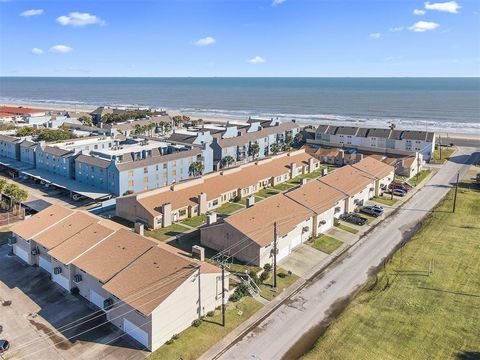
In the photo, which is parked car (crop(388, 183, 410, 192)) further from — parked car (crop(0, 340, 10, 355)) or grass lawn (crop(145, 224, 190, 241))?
parked car (crop(0, 340, 10, 355))

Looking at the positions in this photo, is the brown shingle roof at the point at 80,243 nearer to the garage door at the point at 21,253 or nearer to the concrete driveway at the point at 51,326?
the concrete driveway at the point at 51,326

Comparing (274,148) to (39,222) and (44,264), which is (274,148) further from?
(44,264)

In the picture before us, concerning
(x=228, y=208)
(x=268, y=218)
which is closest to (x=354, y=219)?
(x=268, y=218)

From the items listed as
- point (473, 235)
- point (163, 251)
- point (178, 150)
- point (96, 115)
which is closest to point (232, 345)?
point (163, 251)

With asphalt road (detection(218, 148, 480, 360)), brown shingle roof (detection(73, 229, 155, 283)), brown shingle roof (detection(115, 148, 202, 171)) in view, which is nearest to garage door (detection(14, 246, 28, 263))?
brown shingle roof (detection(73, 229, 155, 283))

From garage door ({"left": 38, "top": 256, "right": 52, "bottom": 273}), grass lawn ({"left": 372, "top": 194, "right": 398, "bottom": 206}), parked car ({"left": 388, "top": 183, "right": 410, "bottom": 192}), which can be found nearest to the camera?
garage door ({"left": 38, "top": 256, "right": 52, "bottom": 273})
